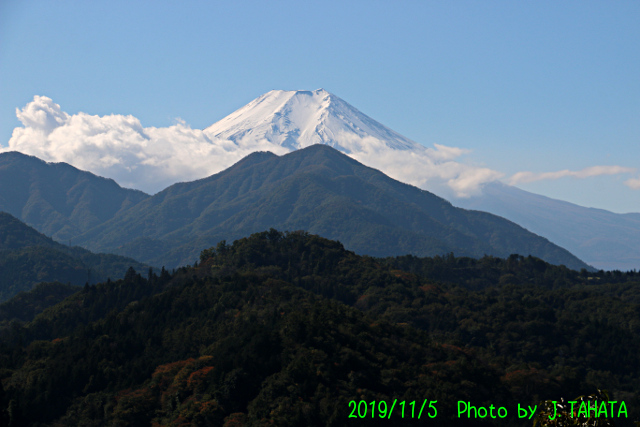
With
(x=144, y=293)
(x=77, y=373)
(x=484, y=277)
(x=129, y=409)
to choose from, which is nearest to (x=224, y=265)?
(x=144, y=293)

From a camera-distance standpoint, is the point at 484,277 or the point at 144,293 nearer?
the point at 144,293

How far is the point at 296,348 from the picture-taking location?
61.9 m

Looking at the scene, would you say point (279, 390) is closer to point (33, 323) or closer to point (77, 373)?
point (77, 373)

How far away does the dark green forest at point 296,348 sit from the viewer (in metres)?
55.4

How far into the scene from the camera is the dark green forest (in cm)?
5541

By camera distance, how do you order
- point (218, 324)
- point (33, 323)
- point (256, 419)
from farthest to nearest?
point (33, 323) → point (218, 324) → point (256, 419)

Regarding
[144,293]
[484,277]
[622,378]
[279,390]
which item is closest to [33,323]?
[144,293]

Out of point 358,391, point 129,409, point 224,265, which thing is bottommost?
point 129,409

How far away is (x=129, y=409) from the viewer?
54562mm

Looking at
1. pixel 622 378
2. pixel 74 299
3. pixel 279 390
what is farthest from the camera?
pixel 74 299

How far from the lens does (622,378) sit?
8675 cm

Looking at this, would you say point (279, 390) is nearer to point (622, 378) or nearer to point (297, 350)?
point (297, 350)

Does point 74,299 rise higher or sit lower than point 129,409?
higher

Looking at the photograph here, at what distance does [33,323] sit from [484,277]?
9727cm
